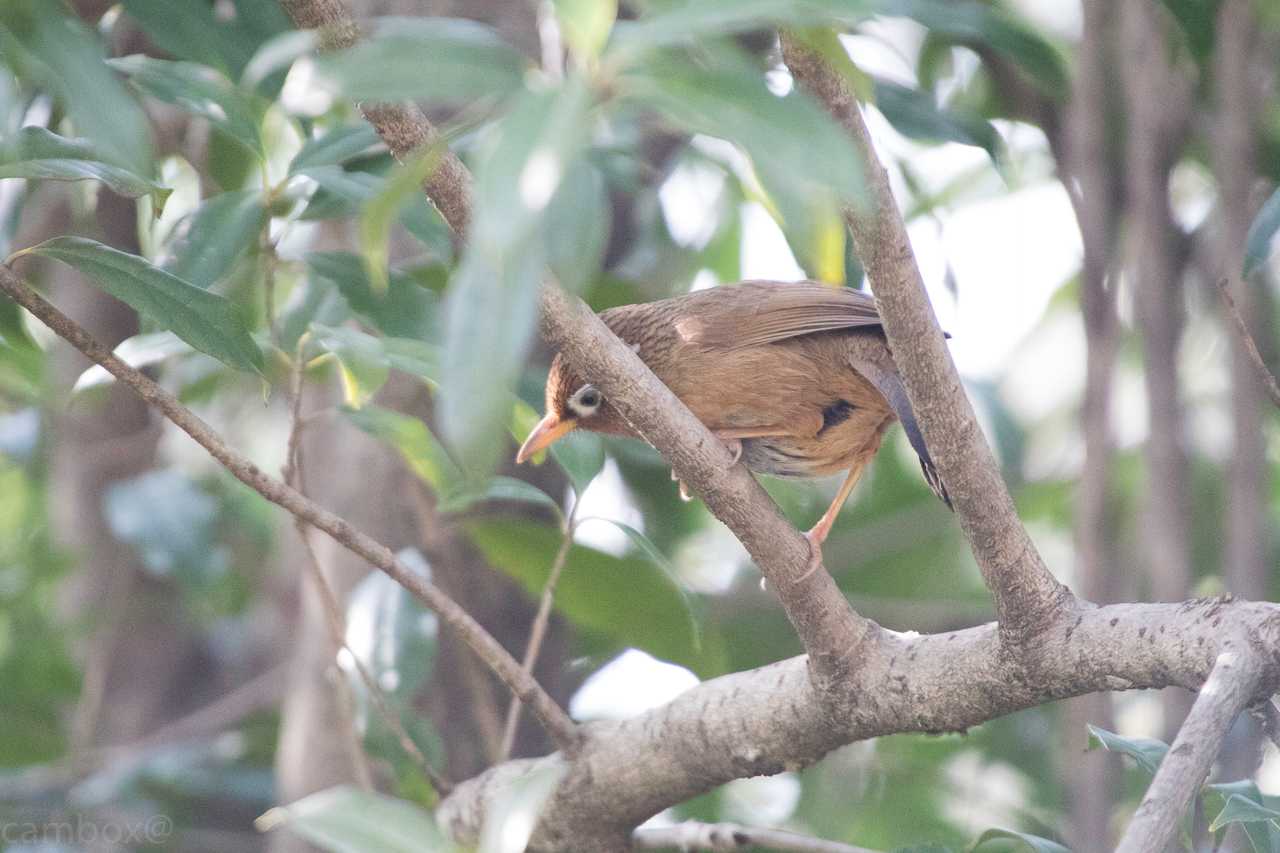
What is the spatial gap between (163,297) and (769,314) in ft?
5.78

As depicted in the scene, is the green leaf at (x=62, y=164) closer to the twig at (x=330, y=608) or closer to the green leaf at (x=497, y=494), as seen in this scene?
the twig at (x=330, y=608)

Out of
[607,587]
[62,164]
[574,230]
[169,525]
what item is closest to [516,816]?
[574,230]

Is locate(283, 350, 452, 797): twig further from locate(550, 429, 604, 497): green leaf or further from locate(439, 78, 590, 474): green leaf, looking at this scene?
locate(439, 78, 590, 474): green leaf

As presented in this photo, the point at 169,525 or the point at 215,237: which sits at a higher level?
the point at 215,237

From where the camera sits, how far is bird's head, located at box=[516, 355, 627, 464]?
348cm

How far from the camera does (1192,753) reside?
1.64 meters

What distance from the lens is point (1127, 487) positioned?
567cm

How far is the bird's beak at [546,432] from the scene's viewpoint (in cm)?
341

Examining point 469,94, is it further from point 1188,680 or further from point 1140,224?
point 1140,224

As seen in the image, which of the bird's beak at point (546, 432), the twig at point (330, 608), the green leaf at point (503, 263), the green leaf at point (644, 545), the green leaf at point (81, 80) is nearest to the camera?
the green leaf at point (503, 263)

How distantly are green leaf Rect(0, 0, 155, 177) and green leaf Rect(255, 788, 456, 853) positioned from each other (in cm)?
82

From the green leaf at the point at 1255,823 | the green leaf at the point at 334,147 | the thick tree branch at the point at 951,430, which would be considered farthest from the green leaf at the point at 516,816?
the green leaf at the point at 334,147

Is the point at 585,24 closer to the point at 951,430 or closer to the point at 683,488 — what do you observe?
the point at 951,430

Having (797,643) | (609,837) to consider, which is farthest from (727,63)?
(797,643)
